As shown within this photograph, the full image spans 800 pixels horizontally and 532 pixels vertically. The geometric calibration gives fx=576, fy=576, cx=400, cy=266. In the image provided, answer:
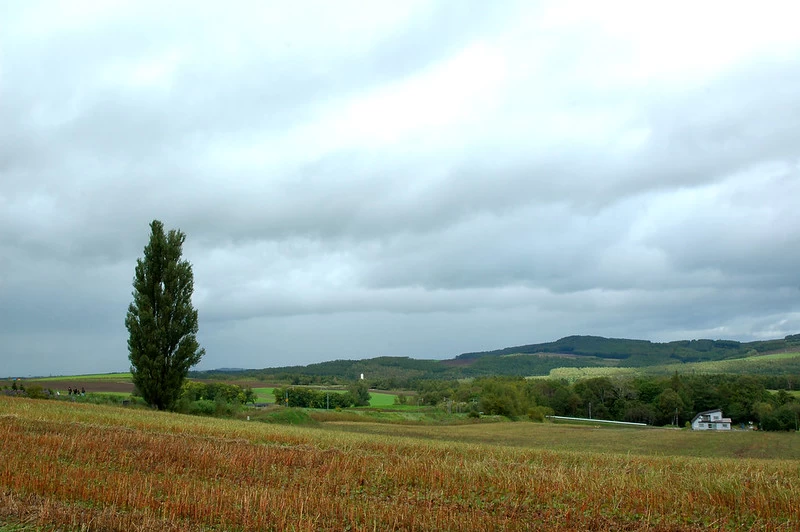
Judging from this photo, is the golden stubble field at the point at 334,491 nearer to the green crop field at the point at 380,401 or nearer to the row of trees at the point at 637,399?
the row of trees at the point at 637,399

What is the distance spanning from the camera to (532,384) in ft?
511

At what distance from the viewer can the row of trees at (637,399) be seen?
11293 cm

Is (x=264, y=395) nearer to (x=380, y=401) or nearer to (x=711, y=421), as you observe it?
(x=380, y=401)

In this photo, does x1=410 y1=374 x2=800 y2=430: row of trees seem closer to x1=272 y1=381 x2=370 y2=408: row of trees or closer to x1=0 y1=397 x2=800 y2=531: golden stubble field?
x1=272 y1=381 x2=370 y2=408: row of trees

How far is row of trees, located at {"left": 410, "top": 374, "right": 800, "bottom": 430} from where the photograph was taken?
113m

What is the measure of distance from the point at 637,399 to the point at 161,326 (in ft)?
379

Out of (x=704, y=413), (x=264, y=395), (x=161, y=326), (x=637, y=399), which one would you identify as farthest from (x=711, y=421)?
(x=161, y=326)

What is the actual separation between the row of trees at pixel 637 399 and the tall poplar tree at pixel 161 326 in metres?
74.0

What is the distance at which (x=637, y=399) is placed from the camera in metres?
133

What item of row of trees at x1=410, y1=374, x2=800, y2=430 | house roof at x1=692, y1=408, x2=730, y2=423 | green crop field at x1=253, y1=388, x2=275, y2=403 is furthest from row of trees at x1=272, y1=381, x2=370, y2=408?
house roof at x1=692, y1=408, x2=730, y2=423

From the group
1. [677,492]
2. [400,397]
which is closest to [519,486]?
[677,492]

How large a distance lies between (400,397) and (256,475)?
12526 cm

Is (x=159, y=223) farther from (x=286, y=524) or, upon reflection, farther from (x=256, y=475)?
(x=286, y=524)

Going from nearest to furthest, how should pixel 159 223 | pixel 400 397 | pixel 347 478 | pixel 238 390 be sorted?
pixel 347 478
pixel 159 223
pixel 238 390
pixel 400 397
